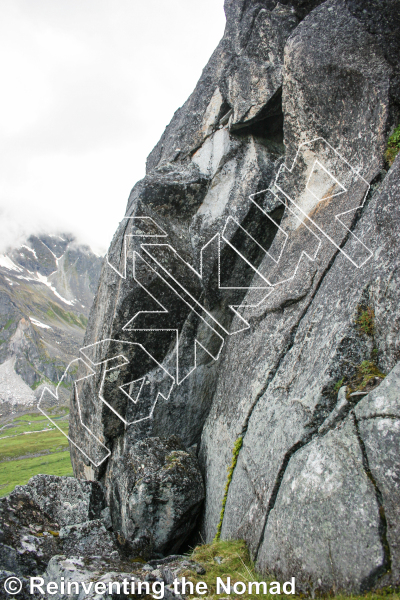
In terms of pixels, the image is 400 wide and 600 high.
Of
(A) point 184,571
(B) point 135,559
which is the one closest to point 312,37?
(A) point 184,571

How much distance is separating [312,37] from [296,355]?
36.9 feet

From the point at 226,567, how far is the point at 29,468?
96.6 meters

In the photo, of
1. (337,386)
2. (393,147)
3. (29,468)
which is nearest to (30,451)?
(29,468)

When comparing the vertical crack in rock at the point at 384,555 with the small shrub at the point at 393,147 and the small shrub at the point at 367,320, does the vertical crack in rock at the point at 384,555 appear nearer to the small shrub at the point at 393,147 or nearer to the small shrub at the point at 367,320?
the small shrub at the point at 367,320

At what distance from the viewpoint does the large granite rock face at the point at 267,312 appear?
751 cm

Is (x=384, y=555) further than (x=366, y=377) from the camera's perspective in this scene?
No

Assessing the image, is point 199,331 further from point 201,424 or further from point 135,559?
point 135,559

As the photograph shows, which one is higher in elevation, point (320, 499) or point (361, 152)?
point (361, 152)

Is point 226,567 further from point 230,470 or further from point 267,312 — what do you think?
point 267,312

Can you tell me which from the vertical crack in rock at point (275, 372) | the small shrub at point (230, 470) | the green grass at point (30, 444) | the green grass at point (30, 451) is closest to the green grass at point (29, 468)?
the green grass at point (30, 451)

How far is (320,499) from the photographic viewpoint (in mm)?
7297

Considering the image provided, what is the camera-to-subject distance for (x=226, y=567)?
28.8 ft

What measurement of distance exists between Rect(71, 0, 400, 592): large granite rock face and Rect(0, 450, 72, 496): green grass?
226 feet

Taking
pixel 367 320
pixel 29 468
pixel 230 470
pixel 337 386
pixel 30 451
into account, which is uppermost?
pixel 367 320
